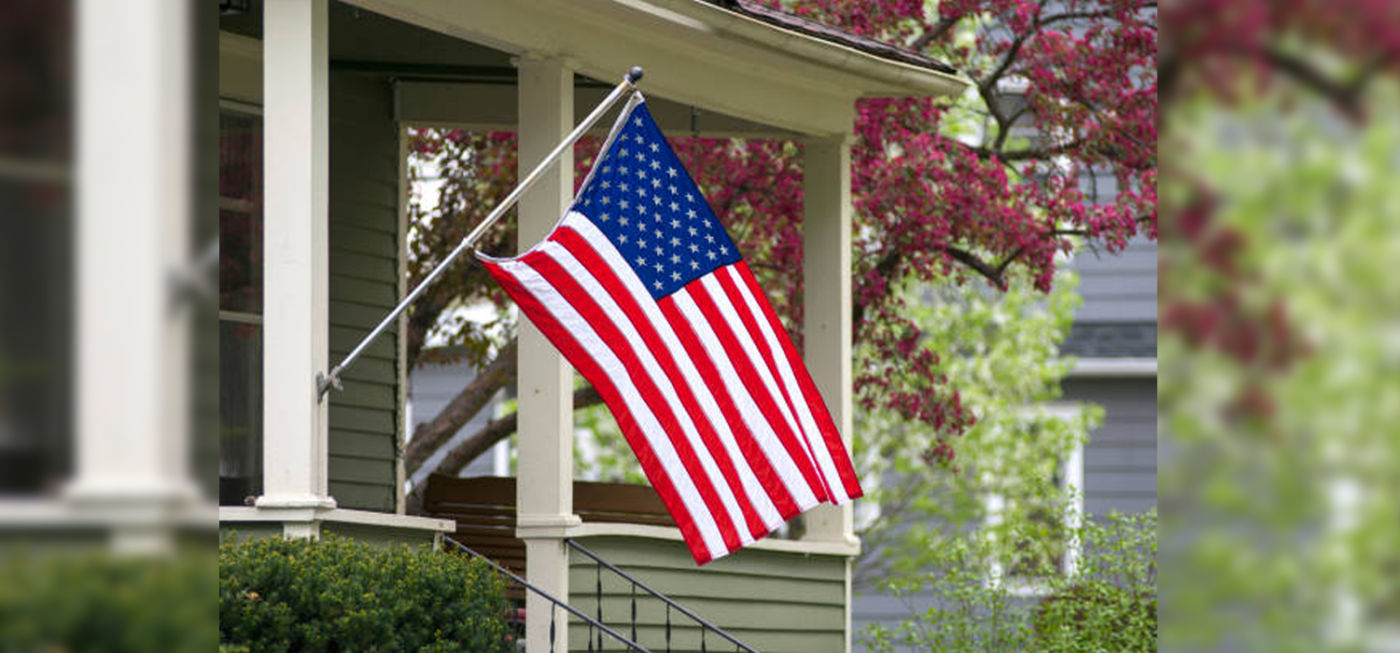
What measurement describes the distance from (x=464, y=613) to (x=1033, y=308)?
41.5 ft

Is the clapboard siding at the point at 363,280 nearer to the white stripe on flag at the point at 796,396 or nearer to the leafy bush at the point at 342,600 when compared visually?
the leafy bush at the point at 342,600

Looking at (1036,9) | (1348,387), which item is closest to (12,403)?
(1348,387)

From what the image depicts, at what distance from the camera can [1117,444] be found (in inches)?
778

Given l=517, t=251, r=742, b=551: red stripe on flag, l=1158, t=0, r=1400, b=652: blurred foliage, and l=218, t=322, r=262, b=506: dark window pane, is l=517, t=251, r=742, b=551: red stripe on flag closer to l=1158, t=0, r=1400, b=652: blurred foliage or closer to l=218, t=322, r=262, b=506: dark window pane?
l=218, t=322, r=262, b=506: dark window pane

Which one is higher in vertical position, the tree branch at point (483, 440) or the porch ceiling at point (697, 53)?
the porch ceiling at point (697, 53)

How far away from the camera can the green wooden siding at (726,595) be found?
8.88 metres

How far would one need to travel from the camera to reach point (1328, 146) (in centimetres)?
108

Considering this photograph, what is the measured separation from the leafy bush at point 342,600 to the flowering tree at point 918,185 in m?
5.94

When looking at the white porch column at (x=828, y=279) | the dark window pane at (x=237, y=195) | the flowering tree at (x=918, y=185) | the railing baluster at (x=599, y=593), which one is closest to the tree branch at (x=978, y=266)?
the flowering tree at (x=918, y=185)

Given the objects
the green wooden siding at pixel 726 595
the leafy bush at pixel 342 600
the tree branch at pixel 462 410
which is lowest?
the green wooden siding at pixel 726 595

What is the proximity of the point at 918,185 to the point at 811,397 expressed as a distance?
226 inches

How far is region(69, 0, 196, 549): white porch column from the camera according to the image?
0.98 m

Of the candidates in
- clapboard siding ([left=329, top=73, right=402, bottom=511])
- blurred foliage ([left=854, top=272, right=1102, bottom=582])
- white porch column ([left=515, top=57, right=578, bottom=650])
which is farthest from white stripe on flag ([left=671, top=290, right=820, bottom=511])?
blurred foliage ([left=854, top=272, right=1102, bottom=582])

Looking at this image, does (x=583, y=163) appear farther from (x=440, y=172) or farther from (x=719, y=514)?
(x=719, y=514)
